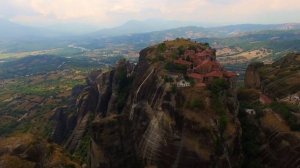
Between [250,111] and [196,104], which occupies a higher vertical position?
[196,104]

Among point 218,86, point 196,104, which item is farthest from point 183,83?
point 196,104

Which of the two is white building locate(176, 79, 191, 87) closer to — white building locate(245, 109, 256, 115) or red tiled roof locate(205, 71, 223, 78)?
red tiled roof locate(205, 71, 223, 78)

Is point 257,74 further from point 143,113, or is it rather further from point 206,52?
point 143,113

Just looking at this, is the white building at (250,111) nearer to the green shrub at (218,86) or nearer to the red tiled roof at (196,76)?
the green shrub at (218,86)

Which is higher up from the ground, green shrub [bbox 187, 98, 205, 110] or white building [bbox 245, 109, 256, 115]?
green shrub [bbox 187, 98, 205, 110]

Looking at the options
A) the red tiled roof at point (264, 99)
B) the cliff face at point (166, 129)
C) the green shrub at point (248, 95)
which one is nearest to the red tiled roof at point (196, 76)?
the cliff face at point (166, 129)

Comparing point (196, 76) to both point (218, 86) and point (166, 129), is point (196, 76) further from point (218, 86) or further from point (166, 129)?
point (166, 129)

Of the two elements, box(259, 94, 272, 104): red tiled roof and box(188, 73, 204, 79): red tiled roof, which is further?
box(259, 94, 272, 104): red tiled roof

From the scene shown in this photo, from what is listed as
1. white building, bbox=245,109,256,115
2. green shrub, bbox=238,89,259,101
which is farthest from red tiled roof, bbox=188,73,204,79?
green shrub, bbox=238,89,259,101

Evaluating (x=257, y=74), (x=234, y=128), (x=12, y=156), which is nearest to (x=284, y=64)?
(x=257, y=74)
